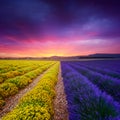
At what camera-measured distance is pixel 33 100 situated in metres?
6.41

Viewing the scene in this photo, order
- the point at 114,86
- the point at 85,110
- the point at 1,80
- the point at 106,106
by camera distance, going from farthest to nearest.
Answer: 1. the point at 1,80
2. the point at 114,86
3. the point at 85,110
4. the point at 106,106

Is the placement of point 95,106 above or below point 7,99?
above

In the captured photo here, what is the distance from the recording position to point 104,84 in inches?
331

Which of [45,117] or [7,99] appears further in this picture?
[7,99]

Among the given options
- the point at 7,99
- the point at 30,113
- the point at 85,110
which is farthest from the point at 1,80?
the point at 85,110

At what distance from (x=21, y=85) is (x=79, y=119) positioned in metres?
9.49

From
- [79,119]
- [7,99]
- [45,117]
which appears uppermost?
[79,119]

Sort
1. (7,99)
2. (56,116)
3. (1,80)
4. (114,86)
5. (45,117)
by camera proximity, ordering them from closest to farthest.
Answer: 1. (45,117)
2. (56,116)
3. (114,86)
4. (7,99)
5. (1,80)

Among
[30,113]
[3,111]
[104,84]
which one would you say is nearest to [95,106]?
[30,113]

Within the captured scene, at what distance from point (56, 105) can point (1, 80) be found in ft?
28.0

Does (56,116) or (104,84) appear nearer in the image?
(56,116)

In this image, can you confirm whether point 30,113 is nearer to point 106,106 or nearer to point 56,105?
point 106,106

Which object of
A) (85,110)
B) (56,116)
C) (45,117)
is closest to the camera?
(85,110)

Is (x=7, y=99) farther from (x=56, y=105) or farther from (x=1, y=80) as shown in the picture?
(x=1, y=80)
